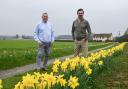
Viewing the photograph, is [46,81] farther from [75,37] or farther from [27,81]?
[75,37]

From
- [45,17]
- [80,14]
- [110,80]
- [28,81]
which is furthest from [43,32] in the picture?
[28,81]

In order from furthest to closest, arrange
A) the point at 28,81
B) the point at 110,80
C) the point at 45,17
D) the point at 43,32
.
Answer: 1. the point at 43,32
2. the point at 45,17
3. the point at 110,80
4. the point at 28,81

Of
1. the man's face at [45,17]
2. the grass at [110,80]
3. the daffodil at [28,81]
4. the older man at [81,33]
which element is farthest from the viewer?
the man's face at [45,17]

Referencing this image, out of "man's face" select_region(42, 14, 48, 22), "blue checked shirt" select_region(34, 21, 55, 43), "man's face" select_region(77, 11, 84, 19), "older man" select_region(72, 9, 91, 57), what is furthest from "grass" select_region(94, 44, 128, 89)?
"man's face" select_region(42, 14, 48, 22)

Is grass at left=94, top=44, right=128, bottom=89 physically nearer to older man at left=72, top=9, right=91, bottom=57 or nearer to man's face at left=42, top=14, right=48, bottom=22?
older man at left=72, top=9, right=91, bottom=57

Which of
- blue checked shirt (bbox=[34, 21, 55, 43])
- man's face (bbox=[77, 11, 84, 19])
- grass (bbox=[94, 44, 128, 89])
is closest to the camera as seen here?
grass (bbox=[94, 44, 128, 89])

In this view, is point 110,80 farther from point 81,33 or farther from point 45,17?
point 45,17

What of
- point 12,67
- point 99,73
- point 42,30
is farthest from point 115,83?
point 12,67

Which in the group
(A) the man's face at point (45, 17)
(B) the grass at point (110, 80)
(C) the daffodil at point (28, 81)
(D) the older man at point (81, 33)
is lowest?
(B) the grass at point (110, 80)

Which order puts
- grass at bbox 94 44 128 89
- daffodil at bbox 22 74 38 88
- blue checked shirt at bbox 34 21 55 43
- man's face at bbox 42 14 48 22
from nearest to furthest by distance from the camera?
daffodil at bbox 22 74 38 88 → grass at bbox 94 44 128 89 → man's face at bbox 42 14 48 22 → blue checked shirt at bbox 34 21 55 43

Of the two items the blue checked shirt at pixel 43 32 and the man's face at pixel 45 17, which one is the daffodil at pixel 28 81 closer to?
the man's face at pixel 45 17

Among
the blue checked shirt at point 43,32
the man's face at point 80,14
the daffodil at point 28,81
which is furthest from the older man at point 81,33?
the daffodil at point 28,81

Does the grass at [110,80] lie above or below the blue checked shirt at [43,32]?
below

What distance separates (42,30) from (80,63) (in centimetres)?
482
